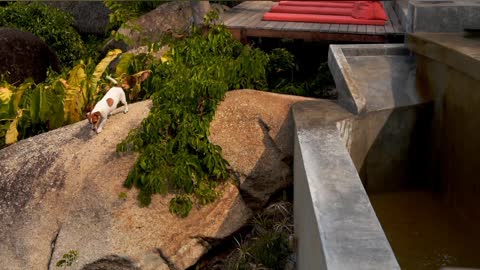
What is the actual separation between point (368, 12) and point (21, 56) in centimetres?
628

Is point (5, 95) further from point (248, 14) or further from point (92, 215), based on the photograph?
point (248, 14)

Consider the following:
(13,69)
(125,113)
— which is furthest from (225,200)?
(13,69)

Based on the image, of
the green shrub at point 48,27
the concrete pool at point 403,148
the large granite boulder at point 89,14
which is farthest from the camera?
the large granite boulder at point 89,14

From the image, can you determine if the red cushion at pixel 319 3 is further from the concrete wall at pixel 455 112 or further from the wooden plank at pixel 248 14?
the concrete wall at pixel 455 112

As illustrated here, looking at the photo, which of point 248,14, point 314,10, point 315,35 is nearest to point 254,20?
point 248,14

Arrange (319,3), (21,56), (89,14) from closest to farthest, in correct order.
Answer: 1. (21,56)
2. (319,3)
3. (89,14)

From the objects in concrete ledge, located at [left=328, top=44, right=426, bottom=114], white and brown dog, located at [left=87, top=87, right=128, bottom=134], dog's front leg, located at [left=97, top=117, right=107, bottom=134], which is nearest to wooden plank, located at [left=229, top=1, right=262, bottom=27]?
concrete ledge, located at [left=328, top=44, right=426, bottom=114]

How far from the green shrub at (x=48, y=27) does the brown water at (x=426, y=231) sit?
26.7ft

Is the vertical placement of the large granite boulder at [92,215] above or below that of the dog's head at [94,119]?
below

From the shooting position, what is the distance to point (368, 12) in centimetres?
1024

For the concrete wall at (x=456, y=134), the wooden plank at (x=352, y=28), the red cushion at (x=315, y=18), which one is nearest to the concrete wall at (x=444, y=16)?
the concrete wall at (x=456, y=134)

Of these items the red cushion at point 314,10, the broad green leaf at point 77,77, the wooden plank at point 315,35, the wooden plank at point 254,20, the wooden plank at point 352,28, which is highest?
the red cushion at point 314,10

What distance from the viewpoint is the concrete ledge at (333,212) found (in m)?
3.47

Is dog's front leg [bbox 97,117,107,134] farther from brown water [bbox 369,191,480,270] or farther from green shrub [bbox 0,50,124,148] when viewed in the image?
brown water [bbox 369,191,480,270]
